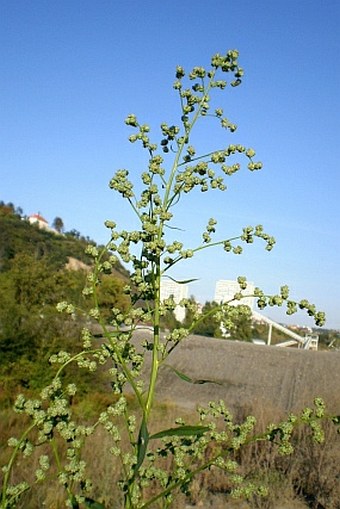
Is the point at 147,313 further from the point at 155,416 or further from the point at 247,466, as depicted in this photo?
the point at 155,416

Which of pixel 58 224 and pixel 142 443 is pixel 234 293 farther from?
pixel 58 224

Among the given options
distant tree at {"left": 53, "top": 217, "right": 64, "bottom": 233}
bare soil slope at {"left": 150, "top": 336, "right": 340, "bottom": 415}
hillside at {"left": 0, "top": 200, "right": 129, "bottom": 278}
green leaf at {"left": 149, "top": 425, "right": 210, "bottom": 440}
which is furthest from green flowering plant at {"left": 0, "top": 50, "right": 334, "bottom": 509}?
distant tree at {"left": 53, "top": 217, "right": 64, "bottom": 233}

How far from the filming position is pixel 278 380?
771 inches

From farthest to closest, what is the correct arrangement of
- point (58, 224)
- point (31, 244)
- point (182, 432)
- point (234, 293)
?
1. point (58, 224)
2. point (31, 244)
3. point (234, 293)
4. point (182, 432)

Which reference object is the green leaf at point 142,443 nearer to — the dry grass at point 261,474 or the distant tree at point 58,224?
the dry grass at point 261,474

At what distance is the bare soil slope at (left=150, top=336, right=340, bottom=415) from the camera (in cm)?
1817

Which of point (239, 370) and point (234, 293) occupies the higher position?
point (234, 293)

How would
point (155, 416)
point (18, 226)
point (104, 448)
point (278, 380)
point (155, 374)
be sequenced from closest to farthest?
1. point (155, 374)
2. point (104, 448)
3. point (155, 416)
4. point (278, 380)
5. point (18, 226)

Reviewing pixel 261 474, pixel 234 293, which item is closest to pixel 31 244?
pixel 261 474

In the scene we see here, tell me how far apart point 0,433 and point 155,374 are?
6.15 metres

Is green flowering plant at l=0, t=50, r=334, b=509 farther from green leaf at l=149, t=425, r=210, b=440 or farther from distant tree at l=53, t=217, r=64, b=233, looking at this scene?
distant tree at l=53, t=217, r=64, b=233

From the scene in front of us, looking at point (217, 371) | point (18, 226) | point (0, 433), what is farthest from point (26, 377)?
point (18, 226)

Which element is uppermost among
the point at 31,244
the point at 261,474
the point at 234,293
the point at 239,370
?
the point at 31,244

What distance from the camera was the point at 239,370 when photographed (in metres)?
20.9
